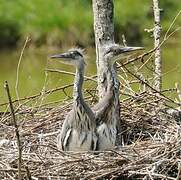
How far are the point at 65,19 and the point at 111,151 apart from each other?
15.0 m

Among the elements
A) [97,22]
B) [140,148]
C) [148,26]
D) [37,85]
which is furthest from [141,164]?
[148,26]

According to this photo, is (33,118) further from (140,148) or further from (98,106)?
(140,148)

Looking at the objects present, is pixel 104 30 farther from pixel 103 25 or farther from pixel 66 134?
pixel 66 134

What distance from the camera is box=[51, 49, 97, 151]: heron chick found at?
555 centimetres

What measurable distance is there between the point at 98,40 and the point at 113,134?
0.71 metres

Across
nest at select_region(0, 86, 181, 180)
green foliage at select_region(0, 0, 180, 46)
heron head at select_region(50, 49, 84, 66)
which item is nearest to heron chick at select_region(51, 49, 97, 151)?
heron head at select_region(50, 49, 84, 66)

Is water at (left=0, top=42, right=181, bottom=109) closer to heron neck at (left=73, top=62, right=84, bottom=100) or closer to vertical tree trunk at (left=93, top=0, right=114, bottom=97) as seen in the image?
vertical tree trunk at (left=93, top=0, right=114, bottom=97)

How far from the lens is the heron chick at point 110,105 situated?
221 inches

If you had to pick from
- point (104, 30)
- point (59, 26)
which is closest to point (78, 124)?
point (104, 30)

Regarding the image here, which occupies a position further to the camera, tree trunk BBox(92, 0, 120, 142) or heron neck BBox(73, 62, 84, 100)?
tree trunk BBox(92, 0, 120, 142)

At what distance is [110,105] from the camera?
5770 millimetres

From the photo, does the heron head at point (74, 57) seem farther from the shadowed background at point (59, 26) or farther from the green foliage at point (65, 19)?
the green foliage at point (65, 19)

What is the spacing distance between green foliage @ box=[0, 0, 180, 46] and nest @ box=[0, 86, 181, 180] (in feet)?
37.8

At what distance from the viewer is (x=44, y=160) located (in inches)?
203
